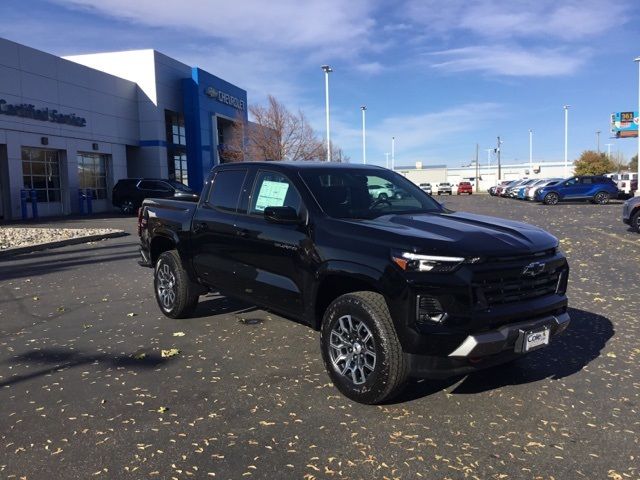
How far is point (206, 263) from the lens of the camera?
5977 mm

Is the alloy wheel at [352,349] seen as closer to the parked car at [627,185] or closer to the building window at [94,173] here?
the building window at [94,173]

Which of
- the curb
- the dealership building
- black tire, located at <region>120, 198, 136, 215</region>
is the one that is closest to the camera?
the curb

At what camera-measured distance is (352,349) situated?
418 centimetres

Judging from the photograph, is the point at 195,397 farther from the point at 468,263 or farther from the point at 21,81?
the point at 21,81

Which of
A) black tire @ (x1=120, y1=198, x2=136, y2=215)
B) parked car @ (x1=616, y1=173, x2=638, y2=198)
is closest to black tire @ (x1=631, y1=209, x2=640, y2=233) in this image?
black tire @ (x1=120, y1=198, x2=136, y2=215)

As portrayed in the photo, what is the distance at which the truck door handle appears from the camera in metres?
5.95

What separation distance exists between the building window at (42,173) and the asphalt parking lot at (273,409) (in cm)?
2196

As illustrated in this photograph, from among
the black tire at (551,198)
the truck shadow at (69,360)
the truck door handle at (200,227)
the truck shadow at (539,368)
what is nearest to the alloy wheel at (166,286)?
the truck door handle at (200,227)

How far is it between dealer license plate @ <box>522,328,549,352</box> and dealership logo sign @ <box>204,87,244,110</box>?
125 feet

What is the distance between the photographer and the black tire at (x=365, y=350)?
385cm

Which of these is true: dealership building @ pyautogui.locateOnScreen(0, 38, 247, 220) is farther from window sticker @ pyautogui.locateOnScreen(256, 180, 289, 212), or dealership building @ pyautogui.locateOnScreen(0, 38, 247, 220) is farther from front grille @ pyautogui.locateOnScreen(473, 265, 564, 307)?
front grille @ pyautogui.locateOnScreen(473, 265, 564, 307)

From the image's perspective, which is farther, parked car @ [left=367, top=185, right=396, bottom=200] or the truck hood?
parked car @ [left=367, top=185, right=396, bottom=200]

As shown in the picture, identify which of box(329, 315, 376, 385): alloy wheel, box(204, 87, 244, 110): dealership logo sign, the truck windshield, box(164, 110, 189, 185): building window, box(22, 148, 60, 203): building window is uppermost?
box(204, 87, 244, 110): dealership logo sign

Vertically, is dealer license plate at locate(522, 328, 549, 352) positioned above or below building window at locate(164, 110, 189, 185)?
below
